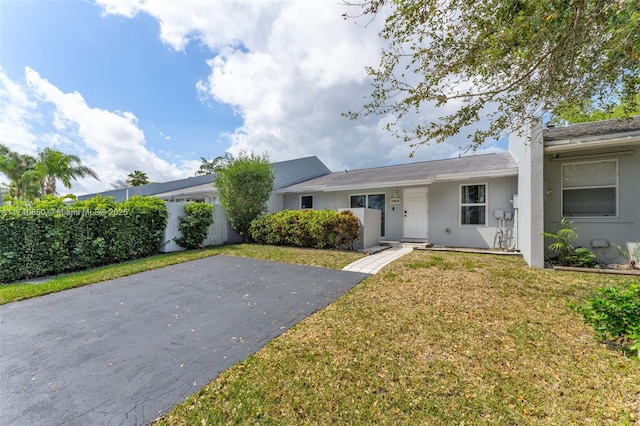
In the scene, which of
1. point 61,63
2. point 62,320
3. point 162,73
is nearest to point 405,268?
point 62,320

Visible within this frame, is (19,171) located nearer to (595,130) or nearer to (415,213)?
(415,213)

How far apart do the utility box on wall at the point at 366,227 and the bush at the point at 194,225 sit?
19.7ft

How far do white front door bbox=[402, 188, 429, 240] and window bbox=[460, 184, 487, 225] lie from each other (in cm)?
131

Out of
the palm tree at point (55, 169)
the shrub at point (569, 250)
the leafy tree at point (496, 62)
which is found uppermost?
the palm tree at point (55, 169)

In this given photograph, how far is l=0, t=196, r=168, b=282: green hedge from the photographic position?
235 inches

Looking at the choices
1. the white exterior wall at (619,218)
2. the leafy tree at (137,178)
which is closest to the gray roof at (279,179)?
the leafy tree at (137,178)

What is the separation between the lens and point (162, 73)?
9.12 m

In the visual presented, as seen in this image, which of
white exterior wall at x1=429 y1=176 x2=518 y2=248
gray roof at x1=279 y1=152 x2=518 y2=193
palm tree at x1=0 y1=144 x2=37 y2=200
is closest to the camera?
gray roof at x1=279 y1=152 x2=518 y2=193

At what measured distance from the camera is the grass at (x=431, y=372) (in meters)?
2.00

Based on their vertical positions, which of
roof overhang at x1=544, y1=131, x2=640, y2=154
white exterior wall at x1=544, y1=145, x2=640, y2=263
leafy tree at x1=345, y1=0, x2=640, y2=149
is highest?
leafy tree at x1=345, y1=0, x2=640, y2=149

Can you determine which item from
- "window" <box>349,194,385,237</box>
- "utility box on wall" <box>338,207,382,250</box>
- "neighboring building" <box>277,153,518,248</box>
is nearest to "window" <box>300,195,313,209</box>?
"neighboring building" <box>277,153,518,248</box>

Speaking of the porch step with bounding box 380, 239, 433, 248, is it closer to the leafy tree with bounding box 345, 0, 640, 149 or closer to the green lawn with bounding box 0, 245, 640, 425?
the green lawn with bounding box 0, 245, 640, 425

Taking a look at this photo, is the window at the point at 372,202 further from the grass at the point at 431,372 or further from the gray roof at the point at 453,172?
the grass at the point at 431,372

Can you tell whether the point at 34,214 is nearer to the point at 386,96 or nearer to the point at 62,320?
the point at 62,320
